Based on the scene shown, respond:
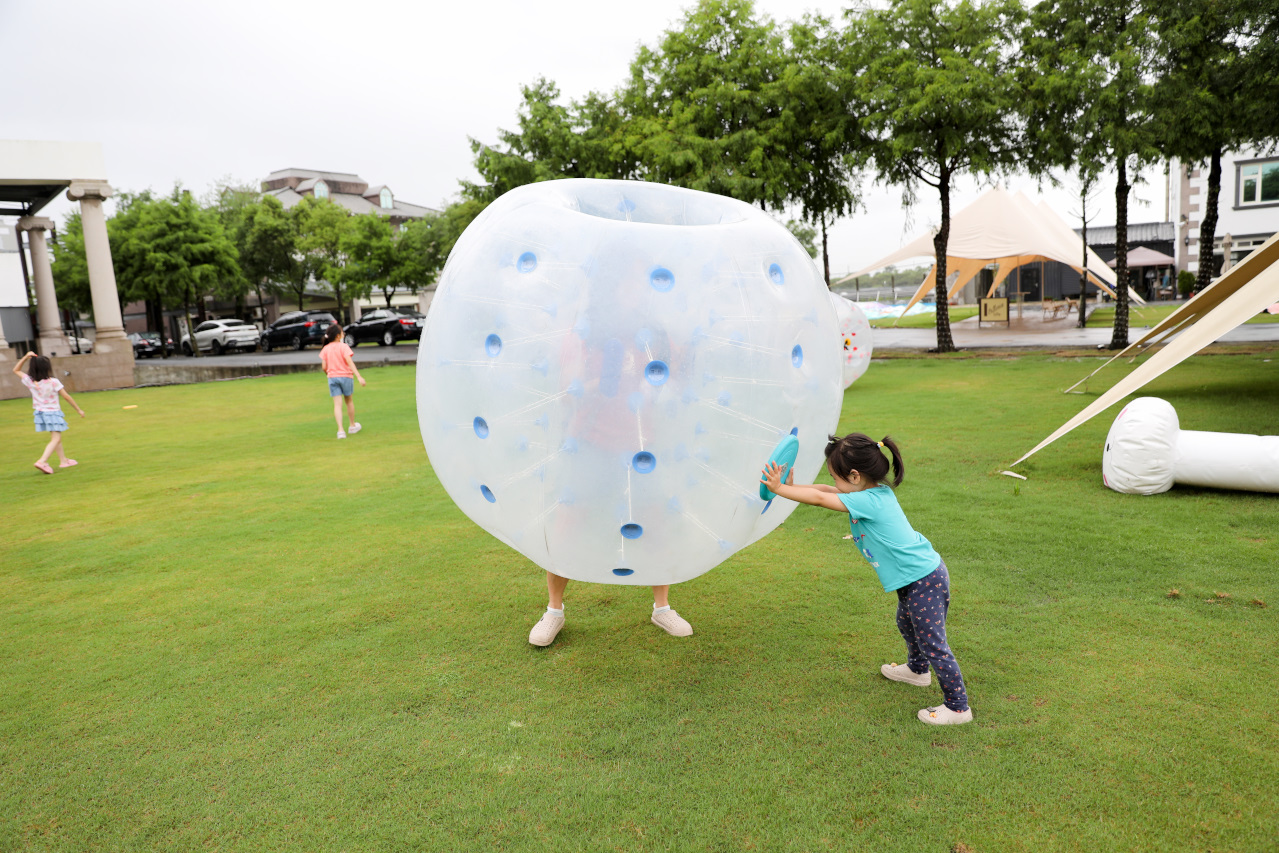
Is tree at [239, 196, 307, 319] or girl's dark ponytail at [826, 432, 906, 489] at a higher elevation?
tree at [239, 196, 307, 319]

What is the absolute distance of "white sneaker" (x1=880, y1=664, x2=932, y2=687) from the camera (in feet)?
12.3

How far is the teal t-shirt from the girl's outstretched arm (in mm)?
60

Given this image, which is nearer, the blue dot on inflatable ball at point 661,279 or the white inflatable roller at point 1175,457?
the blue dot on inflatable ball at point 661,279

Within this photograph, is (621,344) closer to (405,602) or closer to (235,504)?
(405,602)

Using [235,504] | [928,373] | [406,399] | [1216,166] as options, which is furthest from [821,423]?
[1216,166]

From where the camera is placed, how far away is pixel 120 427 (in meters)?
13.6

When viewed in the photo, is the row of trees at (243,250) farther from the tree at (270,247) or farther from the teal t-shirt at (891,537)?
the teal t-shirt at (891,537)

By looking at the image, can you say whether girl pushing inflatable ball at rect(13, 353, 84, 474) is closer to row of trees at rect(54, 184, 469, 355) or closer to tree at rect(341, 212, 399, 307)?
row of trees at rect(54, 184, 469, 355)

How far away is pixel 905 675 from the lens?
12.3 feet

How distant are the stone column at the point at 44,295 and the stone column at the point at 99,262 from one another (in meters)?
5.04

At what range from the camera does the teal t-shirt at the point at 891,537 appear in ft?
11.0

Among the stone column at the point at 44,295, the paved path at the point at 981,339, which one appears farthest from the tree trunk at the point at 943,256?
the stone column at the point at 44,295

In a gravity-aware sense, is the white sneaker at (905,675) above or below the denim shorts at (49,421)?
below

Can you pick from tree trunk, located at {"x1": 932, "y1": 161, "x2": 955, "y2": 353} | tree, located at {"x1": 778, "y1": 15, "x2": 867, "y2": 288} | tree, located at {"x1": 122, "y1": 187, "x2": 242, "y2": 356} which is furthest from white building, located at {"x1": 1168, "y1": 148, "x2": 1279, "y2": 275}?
tree, located at {"x1": 122, "y1": 187, "x2": 242, "y2": 356}
